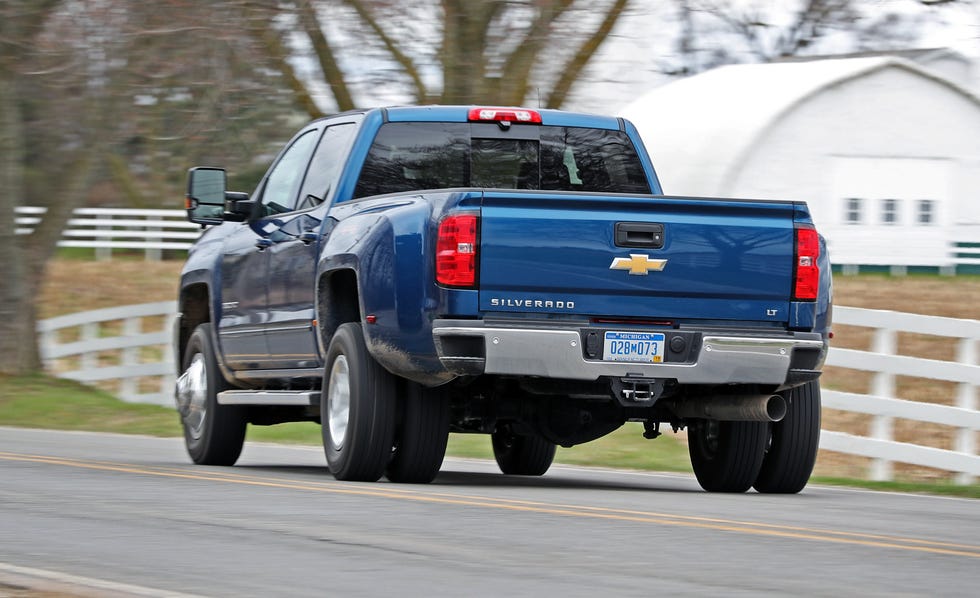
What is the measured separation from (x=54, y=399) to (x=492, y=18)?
6.43 metres

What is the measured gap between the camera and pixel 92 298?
1375 inches

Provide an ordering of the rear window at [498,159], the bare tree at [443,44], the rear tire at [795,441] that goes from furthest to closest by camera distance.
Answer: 1. the bare tree at [443,44]
2. the rear window at [498,159]
3. the rear tire at [795,441]

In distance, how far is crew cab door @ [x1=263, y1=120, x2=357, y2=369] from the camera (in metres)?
10.6

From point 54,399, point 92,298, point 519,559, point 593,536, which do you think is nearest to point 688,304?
point 593,536

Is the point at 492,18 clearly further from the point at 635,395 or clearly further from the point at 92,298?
the point at 92,298

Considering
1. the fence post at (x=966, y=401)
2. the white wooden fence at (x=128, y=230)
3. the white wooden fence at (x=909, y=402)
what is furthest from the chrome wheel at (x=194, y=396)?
the white wooden fence at (x=128, y=230)

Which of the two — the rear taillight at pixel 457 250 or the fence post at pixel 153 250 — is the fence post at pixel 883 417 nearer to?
the rear taillight at pixel 457 250

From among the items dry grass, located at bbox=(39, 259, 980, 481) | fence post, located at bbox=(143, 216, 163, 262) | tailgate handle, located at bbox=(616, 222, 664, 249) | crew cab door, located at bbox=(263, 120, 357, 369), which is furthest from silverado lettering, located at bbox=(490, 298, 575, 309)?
fence post, located at bbox=(143, 216, 163, 262)

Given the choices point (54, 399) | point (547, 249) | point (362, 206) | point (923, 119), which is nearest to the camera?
point (547, 249)

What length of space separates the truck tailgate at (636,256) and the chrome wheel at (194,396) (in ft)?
12.4

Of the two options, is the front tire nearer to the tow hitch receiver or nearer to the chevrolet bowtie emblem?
the tow hitch receiver

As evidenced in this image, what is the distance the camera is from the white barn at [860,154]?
3659cm

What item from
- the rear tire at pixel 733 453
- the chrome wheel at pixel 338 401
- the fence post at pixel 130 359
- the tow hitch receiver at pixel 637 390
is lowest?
the fence post at pixel 130 359

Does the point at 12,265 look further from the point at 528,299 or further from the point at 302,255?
the point at 528,299
